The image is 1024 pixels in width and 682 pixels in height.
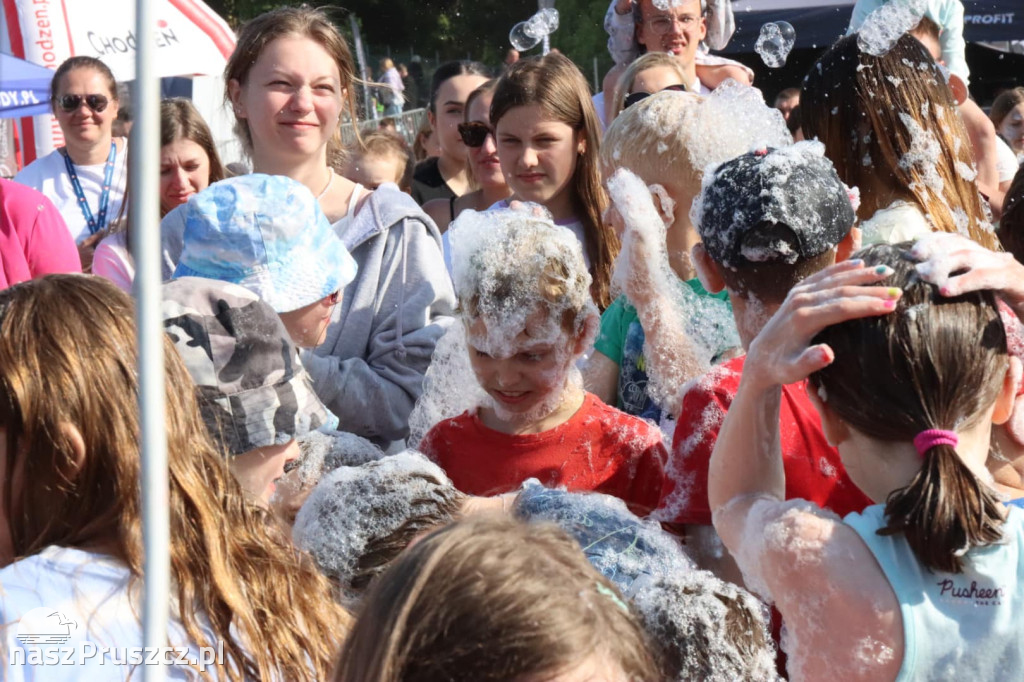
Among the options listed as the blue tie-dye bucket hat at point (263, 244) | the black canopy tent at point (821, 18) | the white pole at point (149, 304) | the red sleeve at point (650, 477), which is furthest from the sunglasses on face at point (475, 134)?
the black canopy tent at point (821, 18)

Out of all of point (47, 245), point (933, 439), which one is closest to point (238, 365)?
point (933, 439)

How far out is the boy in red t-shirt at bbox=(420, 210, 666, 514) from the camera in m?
2.39

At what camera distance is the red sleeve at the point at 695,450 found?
2.04 m

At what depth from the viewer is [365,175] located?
5.49 meters

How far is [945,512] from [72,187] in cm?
499

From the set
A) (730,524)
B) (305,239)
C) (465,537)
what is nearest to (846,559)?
(730,524)

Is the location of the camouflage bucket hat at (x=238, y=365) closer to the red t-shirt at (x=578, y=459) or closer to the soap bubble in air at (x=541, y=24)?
the red t-shirt at (x=578, y=459)

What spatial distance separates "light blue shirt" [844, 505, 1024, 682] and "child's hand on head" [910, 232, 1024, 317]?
32cm

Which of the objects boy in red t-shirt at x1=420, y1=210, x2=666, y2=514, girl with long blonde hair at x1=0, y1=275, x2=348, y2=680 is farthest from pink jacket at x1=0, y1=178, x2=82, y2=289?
girl with long blonde hair at x1=0, y1=275, x2=348, y2=680

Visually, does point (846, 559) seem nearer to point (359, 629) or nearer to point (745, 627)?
point (745, 627)

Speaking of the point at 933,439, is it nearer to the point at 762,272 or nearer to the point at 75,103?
the point at 762,272

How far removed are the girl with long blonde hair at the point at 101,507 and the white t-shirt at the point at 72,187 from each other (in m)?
4.02

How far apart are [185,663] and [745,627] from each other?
784 mm

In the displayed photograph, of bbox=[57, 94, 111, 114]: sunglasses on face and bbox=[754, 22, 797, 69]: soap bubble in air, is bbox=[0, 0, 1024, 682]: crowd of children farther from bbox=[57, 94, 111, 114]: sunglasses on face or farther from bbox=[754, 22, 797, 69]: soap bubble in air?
bbox=[57, 94, 111, 114]: sunglasses on face
